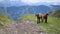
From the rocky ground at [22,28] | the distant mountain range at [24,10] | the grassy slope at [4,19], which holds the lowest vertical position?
the rocky ground at [22,28]

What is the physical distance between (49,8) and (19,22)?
467 millimetres

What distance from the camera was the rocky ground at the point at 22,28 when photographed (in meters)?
1.59

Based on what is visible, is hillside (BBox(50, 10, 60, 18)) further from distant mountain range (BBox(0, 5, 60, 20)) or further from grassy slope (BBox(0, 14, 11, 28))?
grassy slope (BBox(0, 14, 11, 28))

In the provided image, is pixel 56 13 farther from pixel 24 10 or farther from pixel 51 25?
pixel 24 10

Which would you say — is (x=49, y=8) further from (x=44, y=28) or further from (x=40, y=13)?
(x=44, y=28)

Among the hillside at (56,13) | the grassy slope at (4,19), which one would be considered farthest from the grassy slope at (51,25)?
the grassy slope at (4,19)

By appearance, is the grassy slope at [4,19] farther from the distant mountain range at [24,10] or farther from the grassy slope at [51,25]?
the grassy slope at [51,25]

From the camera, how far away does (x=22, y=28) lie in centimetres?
161

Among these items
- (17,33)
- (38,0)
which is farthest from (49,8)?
(17,33)

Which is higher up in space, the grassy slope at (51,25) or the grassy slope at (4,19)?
the grassy slope at (4,19)

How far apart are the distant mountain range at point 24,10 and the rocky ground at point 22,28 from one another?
10 cm

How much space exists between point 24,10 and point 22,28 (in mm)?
253

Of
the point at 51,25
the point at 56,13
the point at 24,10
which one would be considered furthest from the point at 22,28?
the point at 56,13

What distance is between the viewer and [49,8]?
5.56 ft
